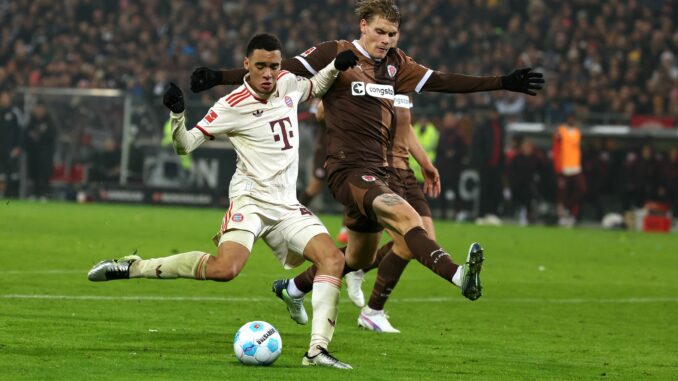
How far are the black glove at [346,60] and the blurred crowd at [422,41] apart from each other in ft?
59.2

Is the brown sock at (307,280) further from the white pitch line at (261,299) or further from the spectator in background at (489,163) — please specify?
the spectator in background at (489,163)

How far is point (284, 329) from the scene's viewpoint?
9023 millimetres

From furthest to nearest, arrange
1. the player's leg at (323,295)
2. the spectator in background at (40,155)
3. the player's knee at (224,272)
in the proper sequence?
1. the spectator in background at (40,155)
2. the player's knee at (224,272)
3. the player's leg at (323,295)

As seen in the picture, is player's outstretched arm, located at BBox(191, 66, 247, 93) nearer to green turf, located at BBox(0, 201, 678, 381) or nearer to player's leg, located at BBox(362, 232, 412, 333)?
green turf, located at BBox(0, 201, 678, 381)

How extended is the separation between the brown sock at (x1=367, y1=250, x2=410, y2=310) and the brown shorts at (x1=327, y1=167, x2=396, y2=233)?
106cm

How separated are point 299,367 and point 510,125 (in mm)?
19127

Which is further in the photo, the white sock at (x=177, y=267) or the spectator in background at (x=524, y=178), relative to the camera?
the spectator in background at (x=524, y=178)

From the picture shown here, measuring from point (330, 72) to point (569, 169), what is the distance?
Answer: 1742cm

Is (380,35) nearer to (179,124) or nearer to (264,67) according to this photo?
(264,67)

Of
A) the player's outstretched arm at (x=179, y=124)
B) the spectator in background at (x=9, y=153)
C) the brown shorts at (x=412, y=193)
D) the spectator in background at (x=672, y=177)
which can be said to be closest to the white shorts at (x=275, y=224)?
the player's outstretched arm at (x=179, y=124)

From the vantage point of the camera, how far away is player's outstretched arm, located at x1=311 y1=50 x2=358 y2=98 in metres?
7.77

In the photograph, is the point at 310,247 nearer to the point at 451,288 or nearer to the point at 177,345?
the point at 177,345

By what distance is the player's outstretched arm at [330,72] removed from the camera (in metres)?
7.77

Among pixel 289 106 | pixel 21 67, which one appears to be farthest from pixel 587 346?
pixel 21 67
